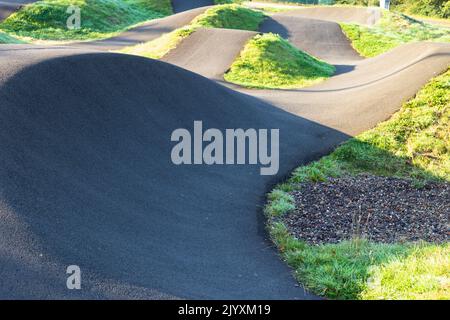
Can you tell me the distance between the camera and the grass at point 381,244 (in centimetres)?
641

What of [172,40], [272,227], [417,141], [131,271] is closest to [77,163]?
[131,271]

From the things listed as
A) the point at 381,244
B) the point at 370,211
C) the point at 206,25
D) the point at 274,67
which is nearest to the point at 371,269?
the point at 381,244

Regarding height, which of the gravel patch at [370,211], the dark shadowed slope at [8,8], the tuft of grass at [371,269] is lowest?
the gravel patch at [370,211]

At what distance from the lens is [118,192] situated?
8500 mm

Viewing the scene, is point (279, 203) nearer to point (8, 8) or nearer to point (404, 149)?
point (404, 149)

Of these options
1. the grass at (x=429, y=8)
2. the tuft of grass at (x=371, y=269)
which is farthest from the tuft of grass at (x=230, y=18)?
the grass at (x=429, y=8)

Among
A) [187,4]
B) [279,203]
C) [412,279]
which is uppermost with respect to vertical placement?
[187,4]

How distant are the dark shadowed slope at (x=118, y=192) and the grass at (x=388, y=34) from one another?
68.1ft

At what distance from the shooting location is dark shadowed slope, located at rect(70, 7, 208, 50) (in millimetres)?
27906

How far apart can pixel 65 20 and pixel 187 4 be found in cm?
1462

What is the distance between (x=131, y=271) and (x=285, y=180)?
5813mm

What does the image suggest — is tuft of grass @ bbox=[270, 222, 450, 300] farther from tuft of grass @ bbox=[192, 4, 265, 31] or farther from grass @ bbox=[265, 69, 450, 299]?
tuft of grass @ bbox=[192, 4, 265, 31]

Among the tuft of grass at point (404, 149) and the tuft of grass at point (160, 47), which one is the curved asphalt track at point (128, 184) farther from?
the tuft of grass at point (160, 47)
